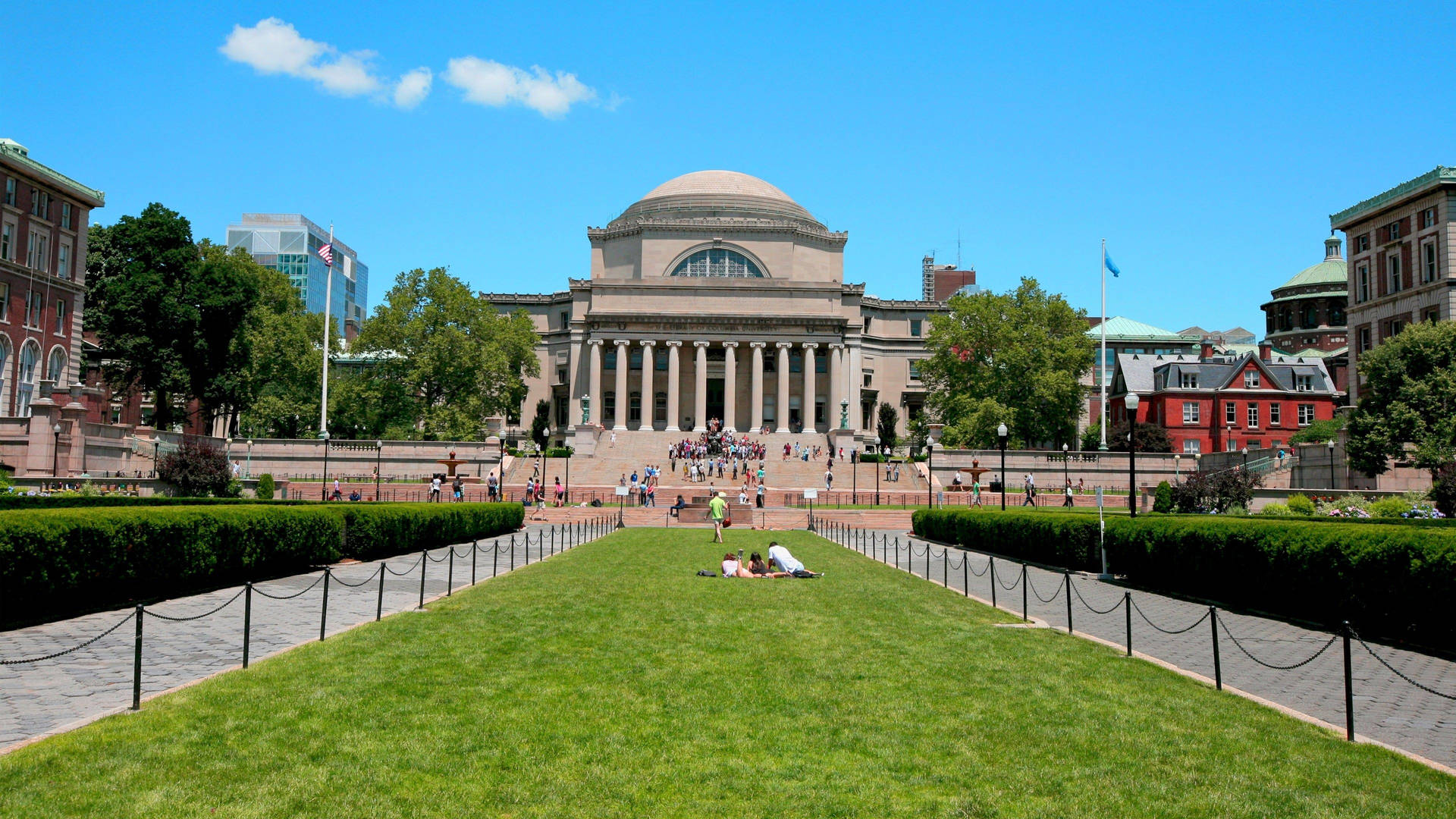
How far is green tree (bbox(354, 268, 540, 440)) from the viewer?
70.5 meters

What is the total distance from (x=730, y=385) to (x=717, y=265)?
14.0m

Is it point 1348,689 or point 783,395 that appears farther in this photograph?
point 783,395

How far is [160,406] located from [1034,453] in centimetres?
5556

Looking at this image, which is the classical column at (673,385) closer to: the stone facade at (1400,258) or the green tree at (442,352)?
the green tree at (442,352)

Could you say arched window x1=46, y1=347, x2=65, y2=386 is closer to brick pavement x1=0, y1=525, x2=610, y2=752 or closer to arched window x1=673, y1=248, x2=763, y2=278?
brick pavement x1=0, y1=525, x2=610, y2=752

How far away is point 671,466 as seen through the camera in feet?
216

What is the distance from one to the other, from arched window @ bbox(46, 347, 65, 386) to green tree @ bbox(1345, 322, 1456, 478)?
6942 centimetres

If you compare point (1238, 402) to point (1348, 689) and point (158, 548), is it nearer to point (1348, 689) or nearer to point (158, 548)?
point (1348, 689)

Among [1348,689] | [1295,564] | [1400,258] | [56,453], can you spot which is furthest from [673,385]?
[1348,689]

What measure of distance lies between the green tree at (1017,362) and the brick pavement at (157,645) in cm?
5581

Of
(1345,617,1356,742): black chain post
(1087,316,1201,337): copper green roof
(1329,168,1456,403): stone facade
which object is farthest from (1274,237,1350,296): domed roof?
(1345,617,1356,742): black chain post

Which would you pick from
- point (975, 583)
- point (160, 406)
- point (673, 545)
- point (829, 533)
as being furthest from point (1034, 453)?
point (160, 406)

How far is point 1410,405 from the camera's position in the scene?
49.8 m

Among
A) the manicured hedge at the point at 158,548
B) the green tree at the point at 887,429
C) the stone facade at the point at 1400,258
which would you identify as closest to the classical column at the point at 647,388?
the green tree at the point at 887,429
